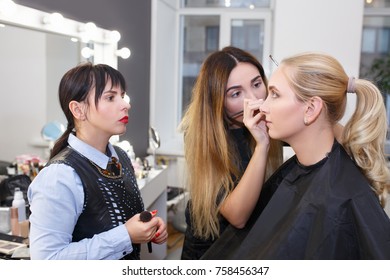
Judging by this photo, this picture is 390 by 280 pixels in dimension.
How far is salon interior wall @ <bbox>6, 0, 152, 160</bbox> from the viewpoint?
1.63 metres

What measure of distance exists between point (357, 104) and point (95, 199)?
0.58 metres

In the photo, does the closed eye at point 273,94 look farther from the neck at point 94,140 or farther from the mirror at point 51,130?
the mirror at point 51,130

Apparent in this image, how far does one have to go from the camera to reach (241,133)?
107 cm

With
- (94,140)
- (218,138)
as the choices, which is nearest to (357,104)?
(218,138)

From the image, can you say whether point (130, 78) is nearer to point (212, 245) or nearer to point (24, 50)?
point (24, 50)

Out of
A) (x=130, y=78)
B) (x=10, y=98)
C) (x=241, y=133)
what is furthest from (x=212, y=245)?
(x=130, y=78)

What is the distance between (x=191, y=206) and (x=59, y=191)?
382 millimetres

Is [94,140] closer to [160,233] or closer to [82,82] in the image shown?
[82,82]

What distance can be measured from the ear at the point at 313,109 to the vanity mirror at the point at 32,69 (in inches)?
43.1

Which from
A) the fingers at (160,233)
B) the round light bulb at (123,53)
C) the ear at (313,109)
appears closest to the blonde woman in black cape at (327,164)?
the ear at (313,109)

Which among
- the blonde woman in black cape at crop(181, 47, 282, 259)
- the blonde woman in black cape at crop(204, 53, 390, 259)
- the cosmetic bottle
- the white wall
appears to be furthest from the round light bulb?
the blonde woman in black cape at crop(204, 53, 390, 259)

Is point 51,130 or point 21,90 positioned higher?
point 21,90

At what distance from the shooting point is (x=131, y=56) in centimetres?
247

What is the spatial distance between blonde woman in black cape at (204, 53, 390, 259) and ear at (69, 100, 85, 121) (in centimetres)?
38
